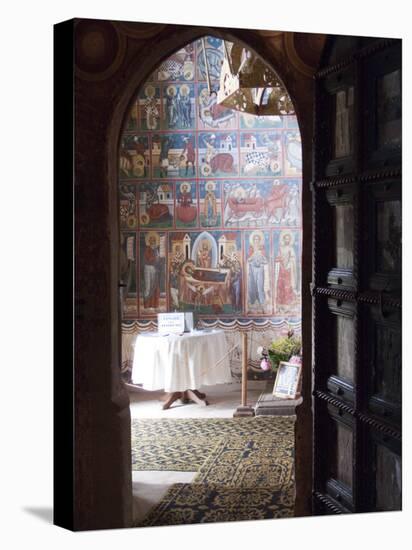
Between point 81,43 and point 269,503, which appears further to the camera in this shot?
point 269,503

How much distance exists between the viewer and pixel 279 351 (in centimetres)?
510

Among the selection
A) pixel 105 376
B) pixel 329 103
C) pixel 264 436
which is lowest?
pixel 264 436

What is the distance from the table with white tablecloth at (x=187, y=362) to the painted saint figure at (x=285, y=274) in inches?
13.3

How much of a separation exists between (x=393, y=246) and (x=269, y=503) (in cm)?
138

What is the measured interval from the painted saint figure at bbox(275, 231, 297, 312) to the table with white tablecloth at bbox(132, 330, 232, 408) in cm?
34

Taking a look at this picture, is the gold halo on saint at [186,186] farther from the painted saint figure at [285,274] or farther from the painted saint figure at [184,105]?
the painted saint figure at [285,274]

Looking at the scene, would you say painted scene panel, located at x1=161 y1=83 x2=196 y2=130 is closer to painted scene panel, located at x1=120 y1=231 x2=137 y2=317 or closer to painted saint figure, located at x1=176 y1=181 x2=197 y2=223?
painted saint figure, located at x1=176 y1=181 x2=197 y2=223

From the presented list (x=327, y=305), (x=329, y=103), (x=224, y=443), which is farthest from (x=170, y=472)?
(x=329, y=103)

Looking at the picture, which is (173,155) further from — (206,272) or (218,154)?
(206,272)

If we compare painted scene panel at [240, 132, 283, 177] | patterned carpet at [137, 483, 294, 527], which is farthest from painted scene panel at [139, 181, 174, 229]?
patterned carpet at [137, 483, 294, 527]

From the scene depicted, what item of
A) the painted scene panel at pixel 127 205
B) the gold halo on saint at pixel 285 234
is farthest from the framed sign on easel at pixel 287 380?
the painted scene panel at pixel 127 205

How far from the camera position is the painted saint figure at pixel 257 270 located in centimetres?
503

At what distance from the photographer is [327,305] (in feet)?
17.1

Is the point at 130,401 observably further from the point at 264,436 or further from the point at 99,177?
the point at 99,177
